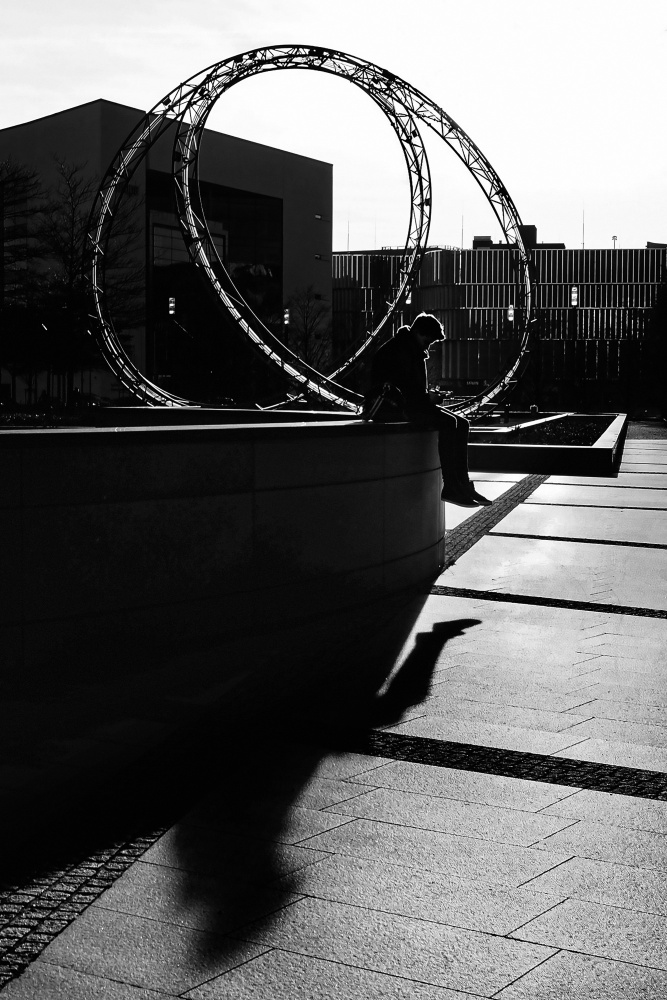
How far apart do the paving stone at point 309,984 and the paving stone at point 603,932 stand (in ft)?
1.52

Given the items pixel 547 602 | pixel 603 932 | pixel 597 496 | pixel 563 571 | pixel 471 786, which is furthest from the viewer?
pixel 597 496

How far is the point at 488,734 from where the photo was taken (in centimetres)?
561

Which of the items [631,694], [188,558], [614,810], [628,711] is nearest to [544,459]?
[188,558]

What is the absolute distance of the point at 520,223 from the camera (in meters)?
26.4

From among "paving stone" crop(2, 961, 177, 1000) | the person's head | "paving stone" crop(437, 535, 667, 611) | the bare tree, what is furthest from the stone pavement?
the bare tree

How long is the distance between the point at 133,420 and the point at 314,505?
37.4 feet

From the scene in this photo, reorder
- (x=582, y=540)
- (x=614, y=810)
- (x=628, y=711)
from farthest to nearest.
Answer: (x=582, y=540)
(x=628, y=711)
(x=614, y=810)

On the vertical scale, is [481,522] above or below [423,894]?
below

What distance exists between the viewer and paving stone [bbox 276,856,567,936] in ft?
11.9

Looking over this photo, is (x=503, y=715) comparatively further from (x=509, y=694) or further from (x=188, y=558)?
(x=188, y=558)

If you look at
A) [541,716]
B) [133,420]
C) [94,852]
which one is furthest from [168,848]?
[133,420]

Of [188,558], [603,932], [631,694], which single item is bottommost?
[631,694]

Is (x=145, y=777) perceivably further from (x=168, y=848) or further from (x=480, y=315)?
(x=480, y=315)

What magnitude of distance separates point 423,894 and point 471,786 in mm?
1121
